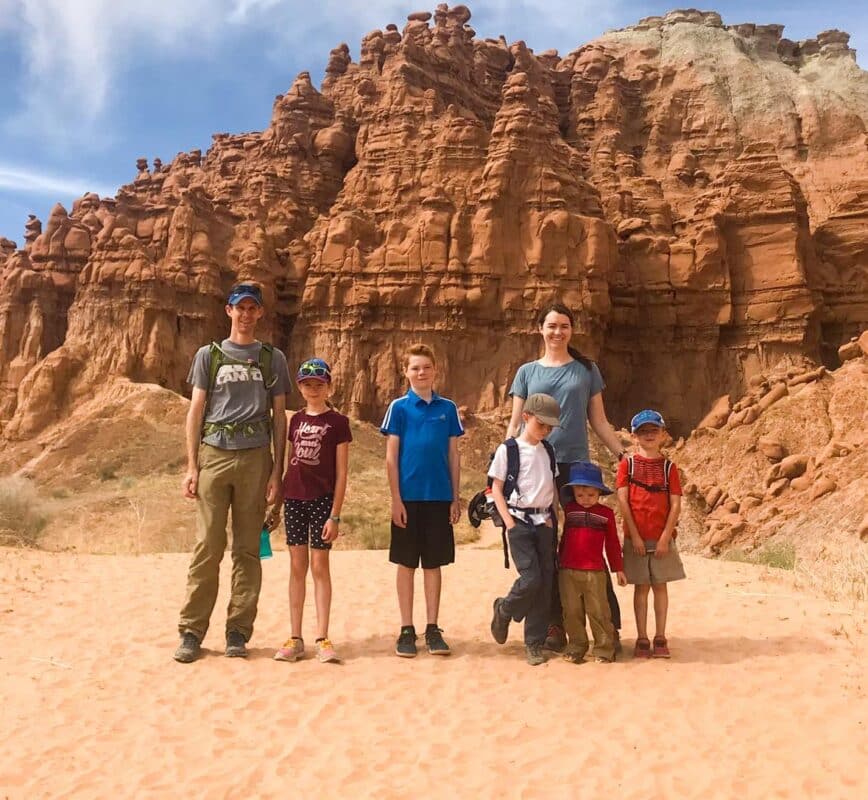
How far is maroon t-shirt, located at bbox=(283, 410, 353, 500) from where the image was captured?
21.4 ft

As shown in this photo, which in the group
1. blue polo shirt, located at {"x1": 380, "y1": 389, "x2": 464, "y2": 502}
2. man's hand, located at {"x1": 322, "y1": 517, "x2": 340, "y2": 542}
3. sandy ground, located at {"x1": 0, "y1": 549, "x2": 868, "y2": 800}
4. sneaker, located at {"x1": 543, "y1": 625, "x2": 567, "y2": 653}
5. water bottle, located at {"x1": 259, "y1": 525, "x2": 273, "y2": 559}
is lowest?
sandy ground, located at {"x1": 0, "y1": 549, "x2": 868, "y2": 800}

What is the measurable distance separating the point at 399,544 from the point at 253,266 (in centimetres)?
3515

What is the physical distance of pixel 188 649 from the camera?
261 inches

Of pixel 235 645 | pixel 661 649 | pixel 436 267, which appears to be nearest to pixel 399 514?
pixel 235 645

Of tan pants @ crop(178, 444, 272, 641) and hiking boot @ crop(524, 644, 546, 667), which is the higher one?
tan pants @ crop(178, 444, 272, 641)

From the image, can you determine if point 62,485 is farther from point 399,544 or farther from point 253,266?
point 399,544

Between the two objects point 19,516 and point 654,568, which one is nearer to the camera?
point 654,568

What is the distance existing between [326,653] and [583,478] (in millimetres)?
2739

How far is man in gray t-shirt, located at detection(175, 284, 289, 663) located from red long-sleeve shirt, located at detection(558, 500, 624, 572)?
101 inches

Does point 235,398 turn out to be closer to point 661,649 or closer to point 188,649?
point 188,649

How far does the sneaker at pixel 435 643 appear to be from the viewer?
6703 millimetres

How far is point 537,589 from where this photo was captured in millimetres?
6207

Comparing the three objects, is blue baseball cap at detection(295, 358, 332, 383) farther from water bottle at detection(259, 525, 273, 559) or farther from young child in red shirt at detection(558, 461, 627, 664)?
young child in red shirt at detection(558, 461, 627, 664)

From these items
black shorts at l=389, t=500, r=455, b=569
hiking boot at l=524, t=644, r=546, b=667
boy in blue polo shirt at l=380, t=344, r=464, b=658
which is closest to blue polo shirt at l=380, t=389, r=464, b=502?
boy in blue polo shirt at l=380, t=344, r=464, b=658
